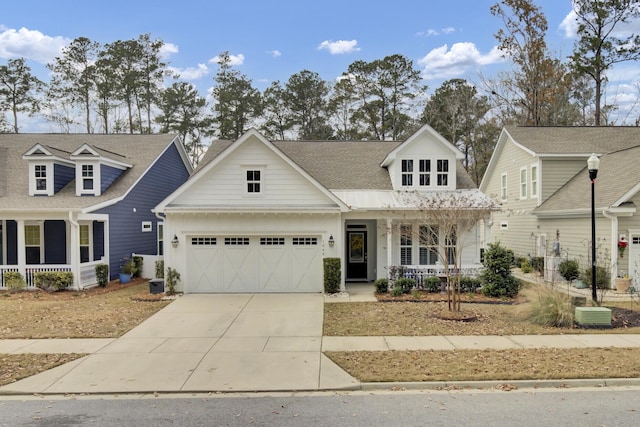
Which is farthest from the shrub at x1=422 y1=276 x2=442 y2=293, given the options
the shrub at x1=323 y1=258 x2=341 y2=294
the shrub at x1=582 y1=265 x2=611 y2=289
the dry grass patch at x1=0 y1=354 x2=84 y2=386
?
the dry grass patch at x1=0 y1=354 x2=84 y2=386

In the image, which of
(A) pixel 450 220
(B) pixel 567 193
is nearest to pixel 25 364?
(A) pixel 450 220

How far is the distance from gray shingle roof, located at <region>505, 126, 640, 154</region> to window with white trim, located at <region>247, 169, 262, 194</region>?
14011 millimetres

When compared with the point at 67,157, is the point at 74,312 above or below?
below

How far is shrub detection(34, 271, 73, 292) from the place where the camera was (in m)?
16.8

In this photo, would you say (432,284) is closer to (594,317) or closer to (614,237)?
(594,317)

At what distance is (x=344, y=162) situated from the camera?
817 inches

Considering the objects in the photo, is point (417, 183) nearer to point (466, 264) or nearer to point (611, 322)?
point (466, 264)

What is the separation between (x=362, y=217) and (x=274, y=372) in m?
9.68

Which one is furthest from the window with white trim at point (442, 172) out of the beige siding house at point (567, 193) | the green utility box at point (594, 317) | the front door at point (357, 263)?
the green utility box at point (594, 317)

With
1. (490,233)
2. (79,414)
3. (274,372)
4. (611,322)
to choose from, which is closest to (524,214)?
(490,233)

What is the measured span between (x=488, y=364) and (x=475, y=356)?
0.50 m

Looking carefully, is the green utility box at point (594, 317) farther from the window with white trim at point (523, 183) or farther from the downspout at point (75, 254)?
the downspout at point (75, 254)

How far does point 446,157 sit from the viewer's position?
18203mm

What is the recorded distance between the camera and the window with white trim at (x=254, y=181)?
53.4 feet
